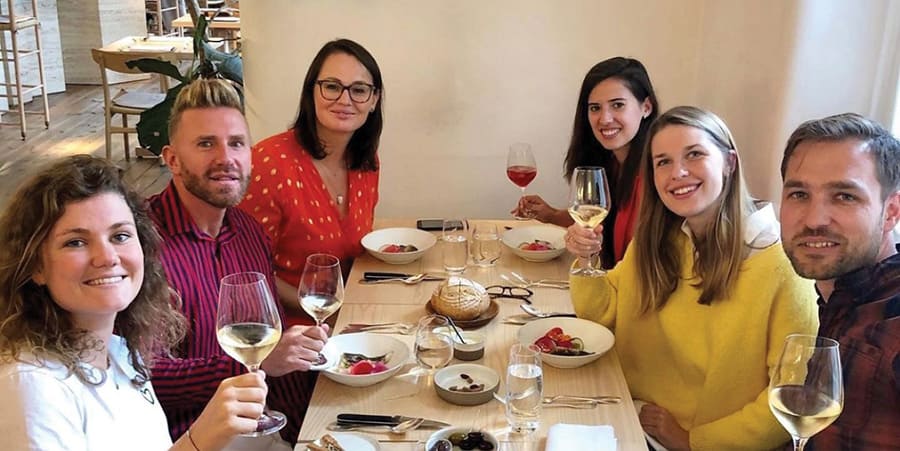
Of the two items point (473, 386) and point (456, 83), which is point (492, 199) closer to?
point (456, 83)

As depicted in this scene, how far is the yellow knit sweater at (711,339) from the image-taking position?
5.68ft

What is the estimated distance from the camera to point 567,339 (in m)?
1.87

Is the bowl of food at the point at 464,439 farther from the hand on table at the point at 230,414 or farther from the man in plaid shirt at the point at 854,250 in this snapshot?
the man in plaid shirt at the point at 854,250

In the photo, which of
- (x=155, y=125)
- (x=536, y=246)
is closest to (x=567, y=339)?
(x=536, y=246)

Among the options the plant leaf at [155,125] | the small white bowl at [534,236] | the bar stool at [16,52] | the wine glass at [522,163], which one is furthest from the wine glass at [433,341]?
the bar stool at [16,52]

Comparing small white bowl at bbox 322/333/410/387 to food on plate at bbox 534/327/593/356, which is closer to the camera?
small white bowl at bbox 322/333/410/387

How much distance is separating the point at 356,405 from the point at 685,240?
2.82 feet

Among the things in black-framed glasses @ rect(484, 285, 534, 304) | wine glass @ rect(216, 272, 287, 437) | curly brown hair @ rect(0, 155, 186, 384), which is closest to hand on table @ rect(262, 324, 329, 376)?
wine glass @ rect(216, 272, 287, 437)

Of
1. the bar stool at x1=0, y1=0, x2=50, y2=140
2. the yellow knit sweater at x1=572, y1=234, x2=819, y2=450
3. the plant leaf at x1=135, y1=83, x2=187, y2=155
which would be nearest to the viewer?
the yellow knit sweater at x1=572, y1=234, x2=819, y2=450

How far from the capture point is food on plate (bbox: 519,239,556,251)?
2537 millimetres

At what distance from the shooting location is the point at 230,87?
6.81 ft

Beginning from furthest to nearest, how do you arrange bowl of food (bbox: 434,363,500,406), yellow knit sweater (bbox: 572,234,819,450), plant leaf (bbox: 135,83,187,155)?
plant leaf (bbox: 135,83,187,155)
yellow knit sweater (bbox: 572,234,819,450)
bowl of food (bbox: 434,363,500,406)

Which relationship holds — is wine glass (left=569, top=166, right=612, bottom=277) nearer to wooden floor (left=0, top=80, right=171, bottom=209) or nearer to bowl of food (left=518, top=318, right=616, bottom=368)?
bowl of food (left=518, top=318, right=616, bottom=368)

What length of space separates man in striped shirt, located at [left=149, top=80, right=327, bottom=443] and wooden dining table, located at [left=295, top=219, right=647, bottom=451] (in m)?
0.23
